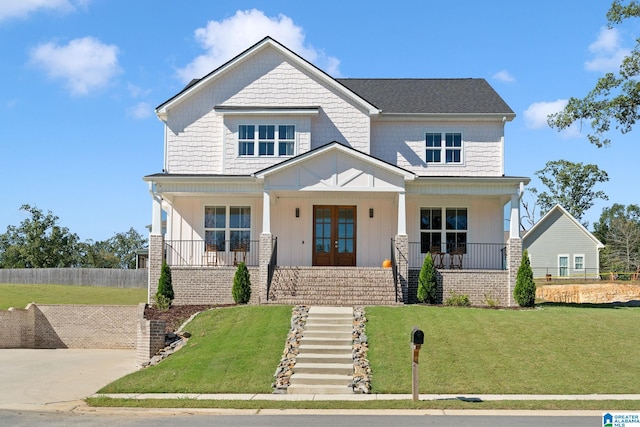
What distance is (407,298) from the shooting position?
24.3m

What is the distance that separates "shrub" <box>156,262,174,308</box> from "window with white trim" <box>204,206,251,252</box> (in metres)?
3.09

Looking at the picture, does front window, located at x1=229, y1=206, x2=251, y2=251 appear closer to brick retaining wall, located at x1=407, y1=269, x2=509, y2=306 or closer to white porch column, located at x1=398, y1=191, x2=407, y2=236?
white porch column, located at x1=398, y1=191, x2=407, y2=236

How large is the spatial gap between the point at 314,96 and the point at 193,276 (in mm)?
8162

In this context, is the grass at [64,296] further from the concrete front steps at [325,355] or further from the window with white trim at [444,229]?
the concrete front steps at [325,355]

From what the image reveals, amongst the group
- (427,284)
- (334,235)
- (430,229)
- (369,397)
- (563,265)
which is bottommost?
(369,397)

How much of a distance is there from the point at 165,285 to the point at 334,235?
665 centimetres

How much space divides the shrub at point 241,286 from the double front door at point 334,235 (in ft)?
13.4

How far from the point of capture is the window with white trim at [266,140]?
26.5 m

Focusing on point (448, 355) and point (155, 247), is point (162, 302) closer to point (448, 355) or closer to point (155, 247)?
point (155, 247)

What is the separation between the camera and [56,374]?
17891 millimetres

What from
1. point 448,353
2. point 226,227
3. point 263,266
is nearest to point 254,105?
point 226,227

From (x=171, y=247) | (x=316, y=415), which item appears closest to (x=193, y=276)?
(x=171, y=247)

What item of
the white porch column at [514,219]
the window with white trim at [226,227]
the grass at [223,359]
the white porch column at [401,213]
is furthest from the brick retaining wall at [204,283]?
the white porch column at [514,219]

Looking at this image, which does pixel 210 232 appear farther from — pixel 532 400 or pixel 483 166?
pixel 532 400
